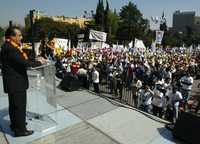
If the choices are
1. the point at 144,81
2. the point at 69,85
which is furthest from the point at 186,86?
the point at 69,85

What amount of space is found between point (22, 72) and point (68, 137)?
4.21ft

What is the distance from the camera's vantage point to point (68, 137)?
448cm

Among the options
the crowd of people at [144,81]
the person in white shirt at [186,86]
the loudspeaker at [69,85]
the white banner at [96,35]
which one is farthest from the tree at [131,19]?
the loudspeaker at [69,85]

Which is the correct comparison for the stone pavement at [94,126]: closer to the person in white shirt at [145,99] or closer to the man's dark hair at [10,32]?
the man's dark hair at [10,32]

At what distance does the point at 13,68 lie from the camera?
157 inches

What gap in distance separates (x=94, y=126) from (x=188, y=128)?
1.60 metres

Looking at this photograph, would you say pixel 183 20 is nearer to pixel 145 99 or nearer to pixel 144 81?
pixel 144 81

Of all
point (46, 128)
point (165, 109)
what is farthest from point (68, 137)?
point (165, 109)

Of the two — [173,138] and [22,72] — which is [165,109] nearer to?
[173,138]

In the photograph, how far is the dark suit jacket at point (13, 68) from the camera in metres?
3.91

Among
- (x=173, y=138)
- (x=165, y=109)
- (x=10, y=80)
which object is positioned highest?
(x=10, y=80)

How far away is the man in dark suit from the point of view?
3928mm

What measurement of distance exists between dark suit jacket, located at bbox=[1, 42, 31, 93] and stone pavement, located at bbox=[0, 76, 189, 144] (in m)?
0.72

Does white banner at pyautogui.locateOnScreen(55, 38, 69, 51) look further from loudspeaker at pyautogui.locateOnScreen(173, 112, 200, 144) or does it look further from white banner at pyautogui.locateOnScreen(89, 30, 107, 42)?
loudspeaker at pyautogui.locateOnScreen(173, 112, 200, 144)
